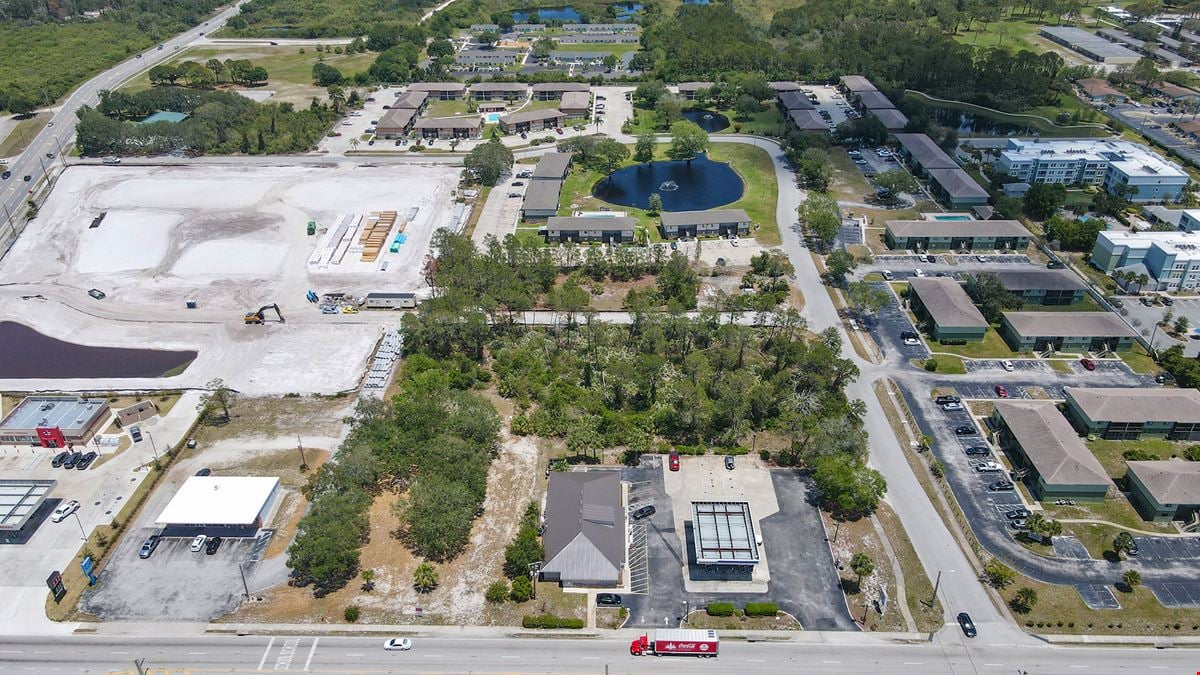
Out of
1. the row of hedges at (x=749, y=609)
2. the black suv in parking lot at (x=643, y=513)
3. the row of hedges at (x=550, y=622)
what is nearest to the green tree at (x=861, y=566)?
the row of hedges at (x=749, y=609)

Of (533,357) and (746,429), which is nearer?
(746,429)

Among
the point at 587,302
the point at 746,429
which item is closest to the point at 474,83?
the point at 587,302

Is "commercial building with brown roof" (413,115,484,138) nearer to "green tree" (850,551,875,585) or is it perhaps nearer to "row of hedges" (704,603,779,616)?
"row of hedges" (704,603,779,616)

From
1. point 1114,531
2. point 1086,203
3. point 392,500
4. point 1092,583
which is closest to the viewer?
point 1092,583

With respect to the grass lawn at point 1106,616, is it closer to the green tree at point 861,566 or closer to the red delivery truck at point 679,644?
the green tree at point 861,566

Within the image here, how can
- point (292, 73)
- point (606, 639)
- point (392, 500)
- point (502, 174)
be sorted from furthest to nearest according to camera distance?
1. point (292, 73)
2. point (502, 174)
3. point (392, 500)
4. point (606, 639)

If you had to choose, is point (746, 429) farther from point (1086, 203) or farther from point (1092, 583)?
point (1086, 203)

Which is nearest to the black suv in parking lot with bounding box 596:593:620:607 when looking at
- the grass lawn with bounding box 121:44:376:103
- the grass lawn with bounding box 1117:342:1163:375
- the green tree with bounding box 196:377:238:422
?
the green tree with bounding box 196:377:238:422
